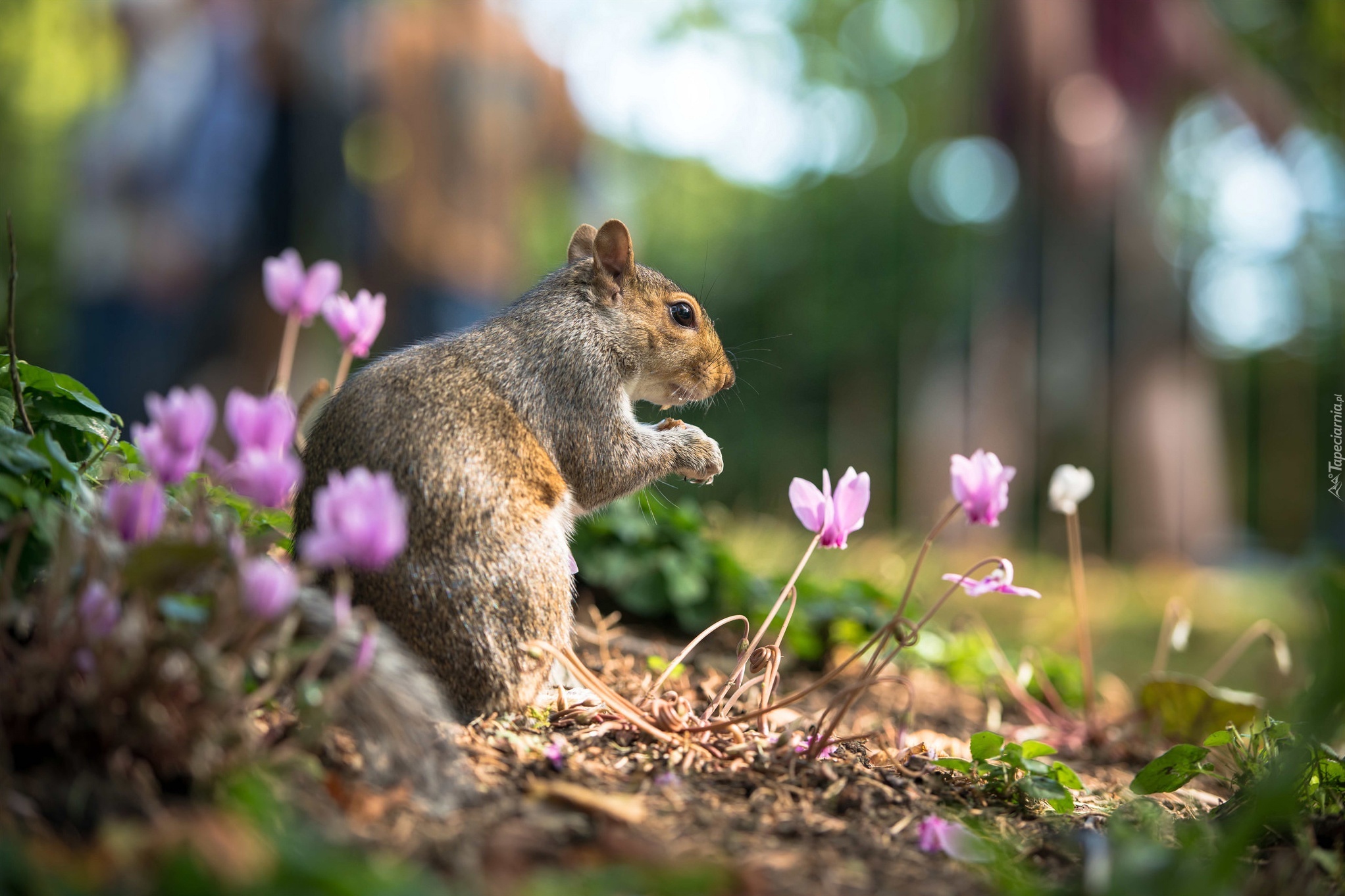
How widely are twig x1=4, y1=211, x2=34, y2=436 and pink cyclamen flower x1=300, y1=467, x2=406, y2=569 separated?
0.73 m

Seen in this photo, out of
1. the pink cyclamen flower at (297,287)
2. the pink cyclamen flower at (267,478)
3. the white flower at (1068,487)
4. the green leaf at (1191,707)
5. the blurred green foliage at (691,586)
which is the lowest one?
the green leaf at (1191,707)

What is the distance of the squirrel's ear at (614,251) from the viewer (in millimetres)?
2986

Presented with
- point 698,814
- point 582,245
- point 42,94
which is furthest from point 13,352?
point 42,94

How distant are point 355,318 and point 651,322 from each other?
847 mm

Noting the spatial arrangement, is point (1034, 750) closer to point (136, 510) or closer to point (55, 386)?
point (136, 510)

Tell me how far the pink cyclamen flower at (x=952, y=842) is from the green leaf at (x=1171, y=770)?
27.4 inches

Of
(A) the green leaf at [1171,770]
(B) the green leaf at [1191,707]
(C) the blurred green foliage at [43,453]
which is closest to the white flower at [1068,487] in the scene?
(B) the green leaf at [1191,707]

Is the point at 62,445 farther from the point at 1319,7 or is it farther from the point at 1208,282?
the point at 1319,7

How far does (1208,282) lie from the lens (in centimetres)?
1086

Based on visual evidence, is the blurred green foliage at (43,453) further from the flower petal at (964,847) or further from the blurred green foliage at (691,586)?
the blurred green foliage at (691,586)

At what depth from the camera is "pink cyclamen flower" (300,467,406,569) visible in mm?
1401

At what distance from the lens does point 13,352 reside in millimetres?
1856

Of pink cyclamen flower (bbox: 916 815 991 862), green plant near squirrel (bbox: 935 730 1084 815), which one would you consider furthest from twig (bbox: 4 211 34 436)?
green plant near squirrel (bbox: 935 730 1084 815)

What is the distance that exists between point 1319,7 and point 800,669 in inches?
445
